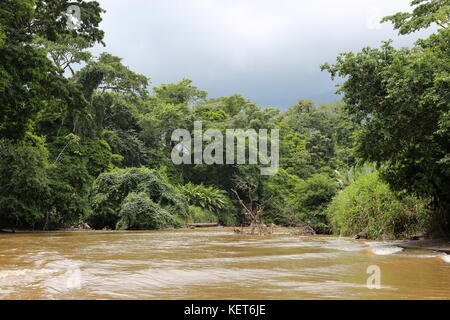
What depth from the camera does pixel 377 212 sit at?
501 inches

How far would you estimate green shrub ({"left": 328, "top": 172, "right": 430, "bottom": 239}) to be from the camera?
11641mm

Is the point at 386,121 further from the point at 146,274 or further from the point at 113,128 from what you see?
the point at 113,128

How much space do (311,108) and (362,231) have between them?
38132 millimetres

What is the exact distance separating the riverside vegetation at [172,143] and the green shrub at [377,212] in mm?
41

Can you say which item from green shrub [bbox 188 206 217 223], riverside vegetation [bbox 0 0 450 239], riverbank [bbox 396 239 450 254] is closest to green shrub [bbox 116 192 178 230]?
riverside vegetation [bbox 0 0 450 239]

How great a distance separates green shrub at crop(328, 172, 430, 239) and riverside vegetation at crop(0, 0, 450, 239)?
0.04 metres

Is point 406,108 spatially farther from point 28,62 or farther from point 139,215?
point 139,215

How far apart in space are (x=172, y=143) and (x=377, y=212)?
2641cm

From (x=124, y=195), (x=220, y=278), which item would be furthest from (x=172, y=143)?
(x=220, y=278)

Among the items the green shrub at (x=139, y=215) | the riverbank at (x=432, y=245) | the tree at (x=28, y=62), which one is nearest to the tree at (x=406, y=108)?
the riverbank at (x=432, y=245)

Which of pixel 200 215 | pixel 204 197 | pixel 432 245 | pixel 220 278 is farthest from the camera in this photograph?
pixel 204 197

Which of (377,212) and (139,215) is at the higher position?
(377,212)

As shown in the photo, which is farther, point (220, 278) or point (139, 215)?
point (139, 215)
